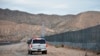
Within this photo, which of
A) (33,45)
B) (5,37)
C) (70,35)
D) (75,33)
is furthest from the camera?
(5,37)

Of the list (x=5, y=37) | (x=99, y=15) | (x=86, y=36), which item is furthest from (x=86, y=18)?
(x=86, y=36)

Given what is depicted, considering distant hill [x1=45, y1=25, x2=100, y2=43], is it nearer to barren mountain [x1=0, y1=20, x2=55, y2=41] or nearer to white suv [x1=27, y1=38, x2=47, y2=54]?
white suv [x1=27, y1=38, x2=47, y2=54]

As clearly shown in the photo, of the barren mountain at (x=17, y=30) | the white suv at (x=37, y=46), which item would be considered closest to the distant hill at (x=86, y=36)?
the white suv at (x=37, y=46)

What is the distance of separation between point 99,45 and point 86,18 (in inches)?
5703

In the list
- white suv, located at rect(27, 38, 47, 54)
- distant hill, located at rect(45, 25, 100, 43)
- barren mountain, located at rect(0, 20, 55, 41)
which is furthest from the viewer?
barren mountain, located at rect(0, 20, 55, 41)

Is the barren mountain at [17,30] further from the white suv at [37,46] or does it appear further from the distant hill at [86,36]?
the white suv at [37,46]

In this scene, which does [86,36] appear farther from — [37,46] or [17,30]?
[17,30]

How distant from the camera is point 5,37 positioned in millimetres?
162625

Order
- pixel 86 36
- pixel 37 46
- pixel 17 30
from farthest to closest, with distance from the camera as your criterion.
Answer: pixel 17 30
pixel 86 36
pixel 37 46

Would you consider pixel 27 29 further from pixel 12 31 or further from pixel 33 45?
pixel 33 45

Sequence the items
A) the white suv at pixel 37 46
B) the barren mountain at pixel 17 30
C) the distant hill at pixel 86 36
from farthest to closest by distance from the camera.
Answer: the barren mountain at pixel 17 30 < the distant hill at pixel 86 36 < the white suv at pixel 37 46

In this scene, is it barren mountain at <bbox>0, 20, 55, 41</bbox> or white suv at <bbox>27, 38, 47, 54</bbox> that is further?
barren mountain at <bbox>0, 20, 55, 41</bbox>

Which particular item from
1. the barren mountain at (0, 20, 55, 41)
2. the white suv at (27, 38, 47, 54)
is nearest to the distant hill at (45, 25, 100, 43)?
the white suv at (27, 38, 47, 54)

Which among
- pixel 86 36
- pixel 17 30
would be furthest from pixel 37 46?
pixel 17 30
